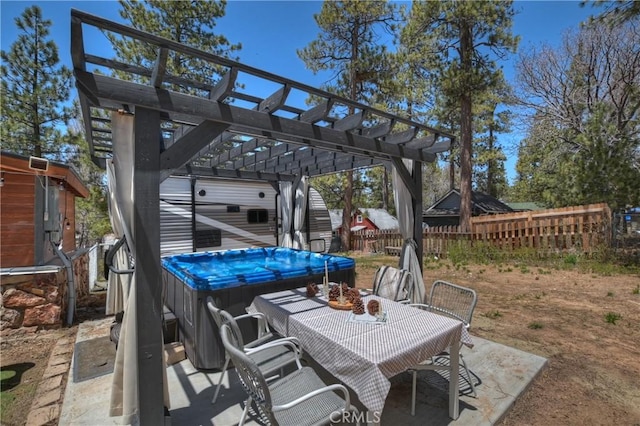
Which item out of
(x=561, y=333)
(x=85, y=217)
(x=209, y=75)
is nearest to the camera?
(x=561, y=333)

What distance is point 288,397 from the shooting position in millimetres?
1936

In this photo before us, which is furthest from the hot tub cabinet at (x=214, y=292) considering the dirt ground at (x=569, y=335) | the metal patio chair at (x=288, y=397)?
the dirt ground at (x=569, y=335)

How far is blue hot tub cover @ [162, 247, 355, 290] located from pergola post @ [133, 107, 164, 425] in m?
1.03

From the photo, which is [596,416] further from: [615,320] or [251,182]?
[251,182]

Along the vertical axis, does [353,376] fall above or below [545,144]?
below

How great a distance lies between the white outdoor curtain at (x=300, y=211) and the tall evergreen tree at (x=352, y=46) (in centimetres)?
578

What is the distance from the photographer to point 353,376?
189 centimetres

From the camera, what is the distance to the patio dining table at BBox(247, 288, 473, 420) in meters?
1.81

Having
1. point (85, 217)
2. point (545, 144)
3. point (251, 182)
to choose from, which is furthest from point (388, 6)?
point (85, 217)

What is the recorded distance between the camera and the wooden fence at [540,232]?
27.5 feet

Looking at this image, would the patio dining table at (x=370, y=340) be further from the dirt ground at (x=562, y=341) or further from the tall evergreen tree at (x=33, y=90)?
the tall evergreen tree at (x=33, y=90)

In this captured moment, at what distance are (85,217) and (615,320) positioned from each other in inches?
677

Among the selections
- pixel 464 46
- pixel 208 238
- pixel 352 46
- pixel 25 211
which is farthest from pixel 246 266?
pixel 464 46

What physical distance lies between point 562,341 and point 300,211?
5310 mm
